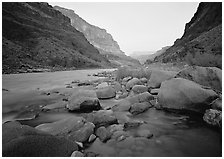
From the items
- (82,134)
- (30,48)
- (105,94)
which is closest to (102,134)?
(82,134)

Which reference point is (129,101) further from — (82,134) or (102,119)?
(82,134)

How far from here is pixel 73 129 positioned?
16.7 feet

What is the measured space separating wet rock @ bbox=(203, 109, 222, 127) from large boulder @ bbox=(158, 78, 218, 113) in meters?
0.54

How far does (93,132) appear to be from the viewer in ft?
17.0

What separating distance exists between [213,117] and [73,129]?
4.47 m

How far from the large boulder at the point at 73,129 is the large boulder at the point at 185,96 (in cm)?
354

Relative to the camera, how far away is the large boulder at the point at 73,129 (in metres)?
4.84

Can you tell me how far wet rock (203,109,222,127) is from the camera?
5.47 metres

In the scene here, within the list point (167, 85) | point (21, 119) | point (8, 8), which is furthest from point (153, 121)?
point (8, 8)

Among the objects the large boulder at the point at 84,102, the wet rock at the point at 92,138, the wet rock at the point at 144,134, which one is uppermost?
the large boulder at the point at 84,102

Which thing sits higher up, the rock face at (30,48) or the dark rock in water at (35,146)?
the rock face at (30,48)

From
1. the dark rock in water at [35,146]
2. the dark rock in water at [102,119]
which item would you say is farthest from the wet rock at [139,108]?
the dark rock in water at [35,146]

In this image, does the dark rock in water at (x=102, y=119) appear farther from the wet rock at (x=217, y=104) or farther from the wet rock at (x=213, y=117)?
the wet rock at (x=217, y=104)

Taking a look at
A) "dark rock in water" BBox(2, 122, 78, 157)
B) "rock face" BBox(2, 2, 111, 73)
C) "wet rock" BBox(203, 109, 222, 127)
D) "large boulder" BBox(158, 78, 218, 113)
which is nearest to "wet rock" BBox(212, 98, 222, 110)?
"large boulder" BBox(158, 78, 218, 113)
